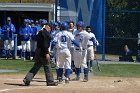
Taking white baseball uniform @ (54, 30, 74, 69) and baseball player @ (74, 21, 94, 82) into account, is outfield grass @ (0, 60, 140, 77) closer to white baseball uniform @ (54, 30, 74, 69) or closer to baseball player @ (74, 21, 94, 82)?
baseball player @ (74, 21, 94, 82)

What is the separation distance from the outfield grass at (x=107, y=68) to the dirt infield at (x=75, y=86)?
2.04m

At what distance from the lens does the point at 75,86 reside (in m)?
14.6

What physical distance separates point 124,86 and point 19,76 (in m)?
4.38

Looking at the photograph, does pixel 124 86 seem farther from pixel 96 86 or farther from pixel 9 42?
pixel 9 42

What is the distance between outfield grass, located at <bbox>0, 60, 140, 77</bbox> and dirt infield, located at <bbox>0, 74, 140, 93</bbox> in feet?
6.71

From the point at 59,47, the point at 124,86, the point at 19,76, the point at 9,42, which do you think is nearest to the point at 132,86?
the point at 124,86

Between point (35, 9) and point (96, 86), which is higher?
point (35, 9)

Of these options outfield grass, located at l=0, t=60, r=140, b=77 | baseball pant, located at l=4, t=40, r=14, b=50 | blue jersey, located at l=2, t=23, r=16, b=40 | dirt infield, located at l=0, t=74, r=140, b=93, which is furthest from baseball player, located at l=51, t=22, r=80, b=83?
baseball pant, located at l=4, t=40, r=14, b=50

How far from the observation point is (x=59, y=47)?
49.8 feet

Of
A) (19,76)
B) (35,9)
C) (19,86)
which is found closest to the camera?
(19,86)

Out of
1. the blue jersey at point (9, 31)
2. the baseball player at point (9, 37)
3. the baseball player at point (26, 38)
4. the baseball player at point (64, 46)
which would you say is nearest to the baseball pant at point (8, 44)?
the baseball player at point (9, 37)

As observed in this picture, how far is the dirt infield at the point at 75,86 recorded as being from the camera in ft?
43.9

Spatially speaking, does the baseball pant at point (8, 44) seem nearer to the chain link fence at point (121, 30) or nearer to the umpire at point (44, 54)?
the chain link fence at point (121, 30)

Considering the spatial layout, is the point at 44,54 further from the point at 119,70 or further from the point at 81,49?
the point at 119,70
